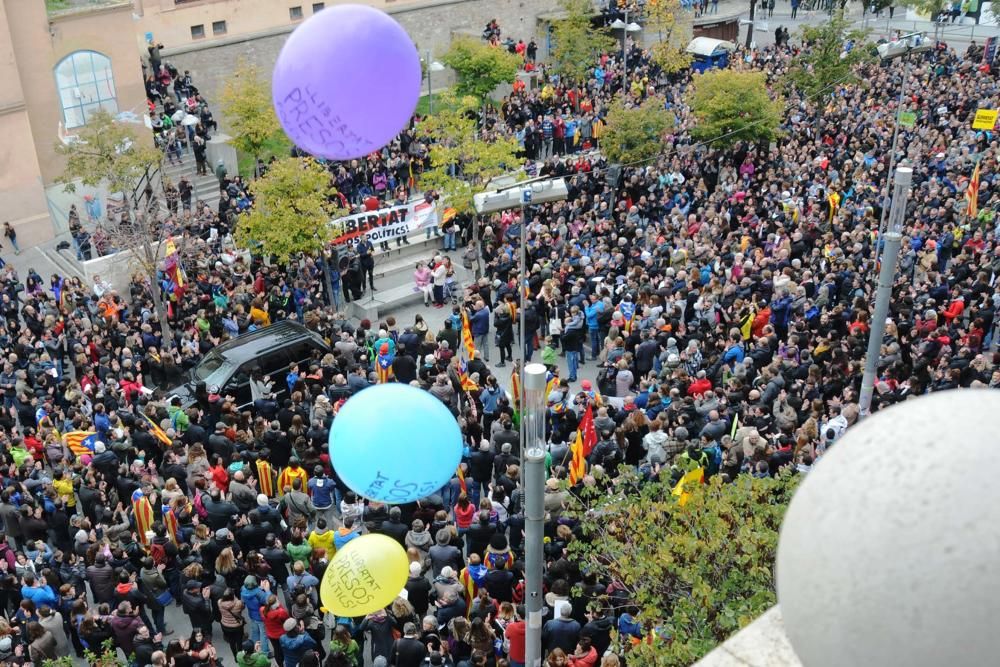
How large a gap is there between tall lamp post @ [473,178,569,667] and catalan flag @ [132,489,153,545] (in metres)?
5.92

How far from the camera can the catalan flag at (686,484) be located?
1136 cm

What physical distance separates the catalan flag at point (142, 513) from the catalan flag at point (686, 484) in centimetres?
693

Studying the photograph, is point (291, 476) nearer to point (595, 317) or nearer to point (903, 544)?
point (595, 317)

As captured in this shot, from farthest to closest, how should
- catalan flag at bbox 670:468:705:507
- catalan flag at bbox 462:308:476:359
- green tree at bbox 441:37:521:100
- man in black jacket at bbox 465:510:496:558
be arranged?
1. green tree at bbox 441:37:521:100
2. catalan flag at bbox 462:308:476:359
3. man in black jacket at bbox 465:510:496:558
4. catalan flag at bbox 670:468:705:507

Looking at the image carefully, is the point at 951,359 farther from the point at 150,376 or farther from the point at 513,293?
the point at 150,376

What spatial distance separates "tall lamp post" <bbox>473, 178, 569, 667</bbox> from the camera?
9914 millimetres

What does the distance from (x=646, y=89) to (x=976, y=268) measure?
17.5 metres

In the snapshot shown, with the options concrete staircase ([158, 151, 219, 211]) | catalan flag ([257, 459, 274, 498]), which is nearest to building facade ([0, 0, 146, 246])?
concrete staircase ([158, 151, 219, 211])

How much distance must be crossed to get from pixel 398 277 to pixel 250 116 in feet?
19.9

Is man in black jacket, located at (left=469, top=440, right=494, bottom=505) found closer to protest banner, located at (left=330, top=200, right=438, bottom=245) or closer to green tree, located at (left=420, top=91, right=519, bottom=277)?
protest banner, located at (left=330, top=200, right=438, bottom=245)

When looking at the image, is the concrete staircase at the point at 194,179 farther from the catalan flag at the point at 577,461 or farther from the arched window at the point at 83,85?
the catalan flag at the point at 577,461

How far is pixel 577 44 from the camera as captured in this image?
3597cm

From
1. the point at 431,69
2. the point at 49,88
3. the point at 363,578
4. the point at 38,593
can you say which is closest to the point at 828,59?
the point at 431,69

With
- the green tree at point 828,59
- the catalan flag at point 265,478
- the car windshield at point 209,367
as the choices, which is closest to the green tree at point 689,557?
the catalan flag at point 265,478
